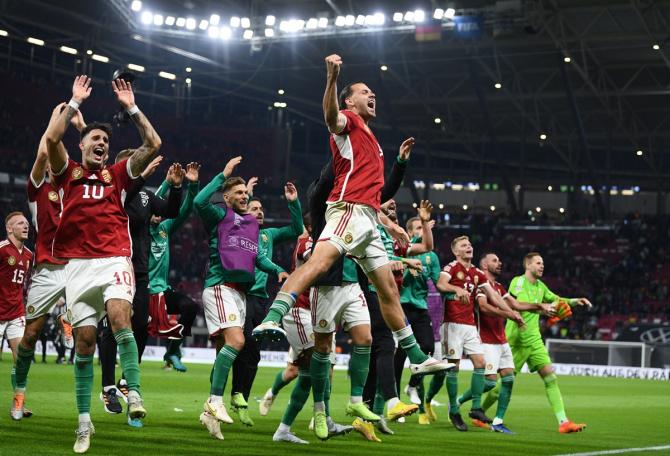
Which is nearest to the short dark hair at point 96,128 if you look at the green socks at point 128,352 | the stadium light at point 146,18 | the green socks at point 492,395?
the green socks at point 128,352

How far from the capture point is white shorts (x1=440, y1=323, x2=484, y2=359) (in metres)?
12.6

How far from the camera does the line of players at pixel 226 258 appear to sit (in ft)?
25.3

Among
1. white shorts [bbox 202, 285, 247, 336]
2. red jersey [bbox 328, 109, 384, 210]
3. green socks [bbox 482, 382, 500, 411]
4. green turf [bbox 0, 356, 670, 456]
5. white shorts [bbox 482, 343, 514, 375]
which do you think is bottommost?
green turf [bbox 0, 356, 670, 456]

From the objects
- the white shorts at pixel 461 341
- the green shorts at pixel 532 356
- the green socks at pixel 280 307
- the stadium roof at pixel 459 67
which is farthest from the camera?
the stadium roof at pixel 459 67

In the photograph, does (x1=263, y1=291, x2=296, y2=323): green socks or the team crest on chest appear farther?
the team crest on chest

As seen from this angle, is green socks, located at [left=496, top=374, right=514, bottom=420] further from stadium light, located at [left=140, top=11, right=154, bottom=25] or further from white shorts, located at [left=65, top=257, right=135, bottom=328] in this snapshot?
stadium light, located at [left=140, top=11, right=154, bottom=25]

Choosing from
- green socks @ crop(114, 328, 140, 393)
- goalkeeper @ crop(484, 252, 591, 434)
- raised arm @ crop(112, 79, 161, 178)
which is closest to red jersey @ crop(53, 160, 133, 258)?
raised arm @ crop(112, 79, 161, 178)

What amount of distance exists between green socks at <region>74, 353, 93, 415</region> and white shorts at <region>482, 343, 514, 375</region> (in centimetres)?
621

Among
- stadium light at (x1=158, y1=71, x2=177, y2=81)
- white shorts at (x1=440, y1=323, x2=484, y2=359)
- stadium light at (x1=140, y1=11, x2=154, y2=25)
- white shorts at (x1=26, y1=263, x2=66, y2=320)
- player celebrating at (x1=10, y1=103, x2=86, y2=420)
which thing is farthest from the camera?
stadium light at (x1=158, y1=71, x2=177, y2=81)

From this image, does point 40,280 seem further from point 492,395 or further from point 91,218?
point 492,395

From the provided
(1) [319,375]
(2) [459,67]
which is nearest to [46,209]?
(1) [319,375]

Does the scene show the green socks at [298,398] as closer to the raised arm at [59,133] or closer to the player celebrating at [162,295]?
the raised arm at [59,133]

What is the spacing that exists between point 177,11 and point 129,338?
34742 mm

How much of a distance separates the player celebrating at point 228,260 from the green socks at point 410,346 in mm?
1844
